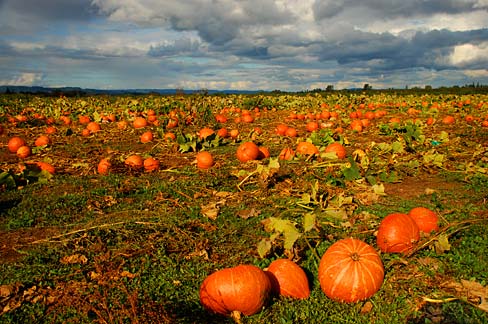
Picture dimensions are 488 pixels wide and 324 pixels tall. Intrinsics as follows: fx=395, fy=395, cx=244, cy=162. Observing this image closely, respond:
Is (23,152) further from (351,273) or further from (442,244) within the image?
(442,244)

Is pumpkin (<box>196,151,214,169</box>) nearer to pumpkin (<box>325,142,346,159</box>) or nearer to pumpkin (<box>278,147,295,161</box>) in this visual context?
pumpkin (<box>278,147,295,161</box>)

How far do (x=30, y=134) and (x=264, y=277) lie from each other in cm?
1212

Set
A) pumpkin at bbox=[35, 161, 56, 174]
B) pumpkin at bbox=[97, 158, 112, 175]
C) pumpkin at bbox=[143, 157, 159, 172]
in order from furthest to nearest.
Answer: pumpkin at bbox=[143, 157, 159, 172], pumpkin at bbox=[97, 158, 112, 175], pumpkin at bbox=[35, 161, 56, 174]

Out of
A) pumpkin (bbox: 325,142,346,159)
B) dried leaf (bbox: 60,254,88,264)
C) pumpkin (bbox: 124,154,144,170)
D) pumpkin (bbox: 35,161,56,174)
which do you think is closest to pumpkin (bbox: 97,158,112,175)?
pumpkin (bbox: 124,154,144,170)

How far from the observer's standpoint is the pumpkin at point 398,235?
4.16 metres

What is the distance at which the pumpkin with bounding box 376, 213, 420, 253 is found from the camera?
4160 mm

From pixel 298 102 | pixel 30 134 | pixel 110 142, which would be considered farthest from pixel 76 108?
pixel 298 102

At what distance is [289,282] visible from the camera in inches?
142

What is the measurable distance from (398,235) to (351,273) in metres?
0.91

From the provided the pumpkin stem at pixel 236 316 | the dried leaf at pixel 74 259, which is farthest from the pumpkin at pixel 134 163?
the pumpkin stem at pixel 236 316

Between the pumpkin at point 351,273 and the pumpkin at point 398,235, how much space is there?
1.71 feet

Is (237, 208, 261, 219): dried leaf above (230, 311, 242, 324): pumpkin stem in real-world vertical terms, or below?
above

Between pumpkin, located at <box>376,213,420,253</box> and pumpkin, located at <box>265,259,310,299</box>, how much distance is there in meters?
1.10

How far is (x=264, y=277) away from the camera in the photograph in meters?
3.47
